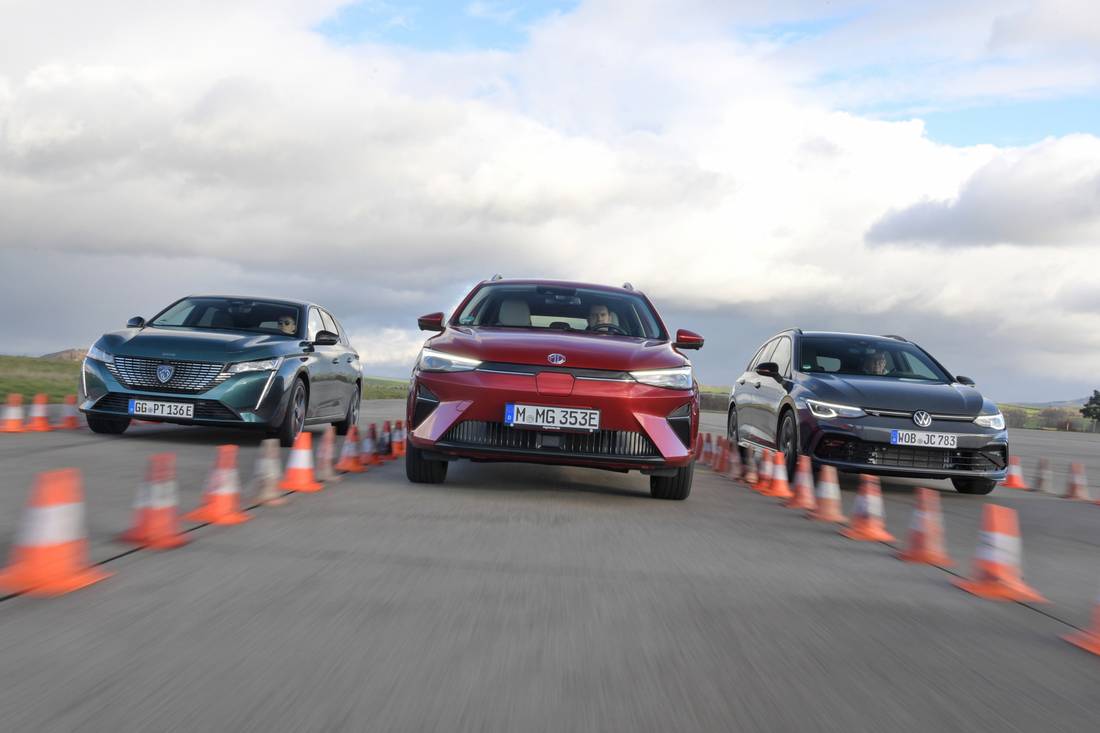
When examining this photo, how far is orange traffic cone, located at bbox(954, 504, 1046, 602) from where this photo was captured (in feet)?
16.8

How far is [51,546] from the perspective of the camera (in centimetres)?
426

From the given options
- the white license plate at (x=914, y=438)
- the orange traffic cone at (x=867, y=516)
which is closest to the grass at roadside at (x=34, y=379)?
the white license plate at (x=914, y=438)

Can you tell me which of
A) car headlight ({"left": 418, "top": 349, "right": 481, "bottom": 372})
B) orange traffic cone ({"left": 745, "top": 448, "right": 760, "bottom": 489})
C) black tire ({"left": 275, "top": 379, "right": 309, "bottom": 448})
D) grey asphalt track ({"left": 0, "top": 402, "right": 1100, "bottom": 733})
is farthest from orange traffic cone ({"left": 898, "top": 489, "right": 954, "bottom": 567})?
black tire ({"left": 275, "top": 379, "right": 309, "bottom": 448})

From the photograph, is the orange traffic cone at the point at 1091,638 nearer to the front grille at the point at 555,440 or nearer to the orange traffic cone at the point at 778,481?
the front grille at the point at 555,440

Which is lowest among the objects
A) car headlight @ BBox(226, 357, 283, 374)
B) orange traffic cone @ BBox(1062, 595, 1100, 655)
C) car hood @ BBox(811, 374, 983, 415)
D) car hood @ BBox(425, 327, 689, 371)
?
orange traffic cone @ BBox(1062, 595, 1100, 655)

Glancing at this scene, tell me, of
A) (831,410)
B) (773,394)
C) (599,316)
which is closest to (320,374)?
(599,316)

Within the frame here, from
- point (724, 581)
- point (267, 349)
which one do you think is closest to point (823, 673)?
point (724, 581)

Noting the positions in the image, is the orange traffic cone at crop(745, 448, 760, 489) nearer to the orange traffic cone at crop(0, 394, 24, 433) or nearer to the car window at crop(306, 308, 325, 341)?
the car window at crop(306, 308, 325, 341)

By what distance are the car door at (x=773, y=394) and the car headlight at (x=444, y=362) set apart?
14.5 ft

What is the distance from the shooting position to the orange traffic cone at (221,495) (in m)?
6.05

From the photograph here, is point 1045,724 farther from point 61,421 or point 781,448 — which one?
point 61,421

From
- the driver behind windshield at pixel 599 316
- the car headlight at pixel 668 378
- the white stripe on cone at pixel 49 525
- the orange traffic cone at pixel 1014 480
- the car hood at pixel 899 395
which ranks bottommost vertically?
the orange traffic cone at pixel 1014 480

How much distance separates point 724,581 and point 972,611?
1061mm

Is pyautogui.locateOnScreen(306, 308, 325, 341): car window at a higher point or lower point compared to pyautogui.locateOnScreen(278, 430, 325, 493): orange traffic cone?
higher
